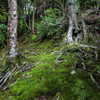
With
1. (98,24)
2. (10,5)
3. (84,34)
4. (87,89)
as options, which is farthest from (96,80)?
(98,24)

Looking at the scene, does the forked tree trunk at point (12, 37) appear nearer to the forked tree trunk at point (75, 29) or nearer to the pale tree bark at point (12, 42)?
the pale tree bark at point (12, 42)

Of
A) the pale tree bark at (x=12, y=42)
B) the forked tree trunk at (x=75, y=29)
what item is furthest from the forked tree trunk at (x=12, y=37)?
the forked tree trunk at (x=75, y=29)

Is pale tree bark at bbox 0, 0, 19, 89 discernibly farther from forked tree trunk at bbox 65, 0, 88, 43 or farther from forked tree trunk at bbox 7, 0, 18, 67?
forked tree trunk at bbox 65, 0, 88, 43

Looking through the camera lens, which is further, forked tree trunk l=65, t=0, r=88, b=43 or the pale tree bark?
forked tree trunk l=65, t=0, r=88, b=43

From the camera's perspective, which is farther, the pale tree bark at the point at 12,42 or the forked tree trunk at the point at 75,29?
the forked tree trunk at the point at 75,29

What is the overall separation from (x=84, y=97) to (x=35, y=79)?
128cm

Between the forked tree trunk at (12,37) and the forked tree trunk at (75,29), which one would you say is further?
the forked tree trunk at (75,29)

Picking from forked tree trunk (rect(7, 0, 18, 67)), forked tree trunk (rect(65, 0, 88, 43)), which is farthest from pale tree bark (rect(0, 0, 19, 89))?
forked tree trunk (rect(65, 0, 88, 43))

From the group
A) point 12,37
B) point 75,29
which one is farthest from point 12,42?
point 75,29

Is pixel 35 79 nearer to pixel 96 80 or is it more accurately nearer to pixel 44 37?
pixel 96 80

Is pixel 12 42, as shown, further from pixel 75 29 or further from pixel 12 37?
pixel 75 29

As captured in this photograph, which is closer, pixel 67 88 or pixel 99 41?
pixel 67 88

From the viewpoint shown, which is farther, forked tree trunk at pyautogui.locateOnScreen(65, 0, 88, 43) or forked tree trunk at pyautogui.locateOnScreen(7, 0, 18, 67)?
forked tree trunk at pyautogui.locateOnScreen(65, 0, 88, 43)

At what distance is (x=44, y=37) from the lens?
7535 millimetres
